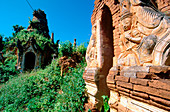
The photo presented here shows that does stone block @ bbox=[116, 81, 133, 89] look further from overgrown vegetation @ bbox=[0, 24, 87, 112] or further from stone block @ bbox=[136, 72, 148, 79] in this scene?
overgrown vegetation @ bbox=[0, 24, 87, 112]

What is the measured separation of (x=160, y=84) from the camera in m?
1.21

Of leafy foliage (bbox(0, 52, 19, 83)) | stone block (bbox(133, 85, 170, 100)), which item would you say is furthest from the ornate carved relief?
leafy foliage (bbox(0, 52, 19, 83))

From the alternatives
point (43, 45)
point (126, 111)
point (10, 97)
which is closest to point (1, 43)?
point (43, 45)

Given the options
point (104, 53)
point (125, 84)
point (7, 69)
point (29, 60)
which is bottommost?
point (7, 69)

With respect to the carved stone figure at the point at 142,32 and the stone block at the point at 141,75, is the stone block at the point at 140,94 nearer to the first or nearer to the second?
the stone block at the point at 141,75

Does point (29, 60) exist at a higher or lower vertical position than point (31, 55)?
lower

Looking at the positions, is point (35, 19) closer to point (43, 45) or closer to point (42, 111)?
point (43, 45)

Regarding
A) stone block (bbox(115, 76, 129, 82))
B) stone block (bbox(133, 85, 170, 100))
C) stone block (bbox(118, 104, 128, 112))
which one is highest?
stone block (bbox(115, 76, 129, 82))

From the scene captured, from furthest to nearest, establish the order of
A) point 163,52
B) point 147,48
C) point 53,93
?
point 53,93 → point 147,48 → point 163,52

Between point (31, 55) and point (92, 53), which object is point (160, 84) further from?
point (31, 55)

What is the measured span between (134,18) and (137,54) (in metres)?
0.79

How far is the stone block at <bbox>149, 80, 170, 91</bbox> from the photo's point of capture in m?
1.14

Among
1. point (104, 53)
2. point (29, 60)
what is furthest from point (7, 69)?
point (104, 53)

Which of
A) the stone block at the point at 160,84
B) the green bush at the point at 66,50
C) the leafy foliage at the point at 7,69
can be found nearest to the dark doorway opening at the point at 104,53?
the stone block at the point at 160,84
